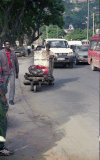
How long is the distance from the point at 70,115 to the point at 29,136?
191 centimetres

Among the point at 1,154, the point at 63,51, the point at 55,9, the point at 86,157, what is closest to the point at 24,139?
the point at 1,154

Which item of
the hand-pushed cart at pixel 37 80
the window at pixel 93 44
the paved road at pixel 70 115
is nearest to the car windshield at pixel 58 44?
the window at pixel 93 44

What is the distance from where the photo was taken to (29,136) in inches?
225

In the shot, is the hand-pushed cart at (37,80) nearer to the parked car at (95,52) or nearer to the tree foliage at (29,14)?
the parked car at (95,52)

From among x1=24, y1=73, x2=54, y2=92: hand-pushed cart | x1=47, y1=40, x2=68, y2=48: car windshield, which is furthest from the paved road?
x1=47, y1=40, x2=68, y2=48: car windshield

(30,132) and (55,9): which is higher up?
(55,9)

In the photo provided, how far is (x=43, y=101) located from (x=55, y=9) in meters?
39.6

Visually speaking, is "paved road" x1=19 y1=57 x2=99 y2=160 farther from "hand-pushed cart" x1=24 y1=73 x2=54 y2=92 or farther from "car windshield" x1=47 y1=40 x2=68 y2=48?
"car windshield" x1=47 y1=40 x2=68 y2=48

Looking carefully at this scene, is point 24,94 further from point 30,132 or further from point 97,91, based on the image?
point 30,132

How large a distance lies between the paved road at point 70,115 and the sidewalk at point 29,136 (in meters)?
0.07

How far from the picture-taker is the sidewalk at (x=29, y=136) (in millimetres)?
4773

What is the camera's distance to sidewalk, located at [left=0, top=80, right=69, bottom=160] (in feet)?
15.7

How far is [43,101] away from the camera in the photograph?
30.3ft

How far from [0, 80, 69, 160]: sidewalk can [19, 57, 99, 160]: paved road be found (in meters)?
0.07
